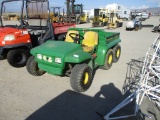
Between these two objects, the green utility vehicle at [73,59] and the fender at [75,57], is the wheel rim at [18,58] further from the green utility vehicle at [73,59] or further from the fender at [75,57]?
the fender at [75,57]

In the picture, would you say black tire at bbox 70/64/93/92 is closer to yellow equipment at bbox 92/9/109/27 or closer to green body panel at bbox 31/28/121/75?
green body panel at bbox 31/28/121/75

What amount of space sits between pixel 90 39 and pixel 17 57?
88.8 inches

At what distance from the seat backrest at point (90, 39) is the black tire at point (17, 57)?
6.08 feet

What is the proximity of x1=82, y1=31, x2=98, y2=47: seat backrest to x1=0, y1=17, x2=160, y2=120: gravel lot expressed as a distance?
831 mm

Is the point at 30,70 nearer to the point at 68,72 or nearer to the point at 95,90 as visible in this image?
the point at 68,72

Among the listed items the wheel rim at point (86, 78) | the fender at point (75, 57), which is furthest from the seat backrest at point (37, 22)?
the wheel rim at point (86, 78)

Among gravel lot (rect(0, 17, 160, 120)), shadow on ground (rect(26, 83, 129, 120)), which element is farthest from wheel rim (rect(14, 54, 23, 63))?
shadow on ground (rect(26, 83, 129, 120))

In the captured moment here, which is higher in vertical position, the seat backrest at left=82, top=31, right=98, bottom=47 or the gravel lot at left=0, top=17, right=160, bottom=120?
the seat backrest at left=82, top=31, right=98, bottom=47

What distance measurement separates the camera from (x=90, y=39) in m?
4.81

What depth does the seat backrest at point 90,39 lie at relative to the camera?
470 centimetres

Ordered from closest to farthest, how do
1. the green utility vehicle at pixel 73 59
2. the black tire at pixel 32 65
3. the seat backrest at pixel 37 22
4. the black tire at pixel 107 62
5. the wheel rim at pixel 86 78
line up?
the green utility vehicle at pixel 73 59
the wheel rim at pixel 86 78
the black tire at pixel 32 65
the black tire at pixel 107 62
the seat backrest at pixel 37 22

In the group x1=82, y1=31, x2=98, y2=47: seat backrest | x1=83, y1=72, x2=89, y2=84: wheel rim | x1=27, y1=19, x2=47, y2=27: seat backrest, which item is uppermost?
x1=27, y1=19, x2=47, y2=27: seat backrest

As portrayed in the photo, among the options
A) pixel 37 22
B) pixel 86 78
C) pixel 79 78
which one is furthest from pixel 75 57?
pixel 37 22

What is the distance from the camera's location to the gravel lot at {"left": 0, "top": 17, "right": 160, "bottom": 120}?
3.01m
